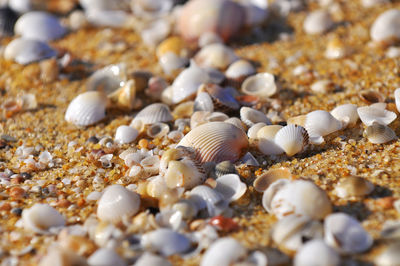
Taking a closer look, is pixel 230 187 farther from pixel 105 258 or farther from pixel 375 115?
pixel 375 115

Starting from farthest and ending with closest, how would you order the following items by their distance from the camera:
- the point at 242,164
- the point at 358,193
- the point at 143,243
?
the point at 242,164 → the point at 358,193 → the point at 143,243

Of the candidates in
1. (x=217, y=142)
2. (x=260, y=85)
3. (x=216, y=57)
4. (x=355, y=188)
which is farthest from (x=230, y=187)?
(x=216, y=57)

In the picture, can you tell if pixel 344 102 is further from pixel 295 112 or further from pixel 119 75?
pixel 119 75

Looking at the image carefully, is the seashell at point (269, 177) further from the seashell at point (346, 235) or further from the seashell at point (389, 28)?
the seashell at point (389, 28)

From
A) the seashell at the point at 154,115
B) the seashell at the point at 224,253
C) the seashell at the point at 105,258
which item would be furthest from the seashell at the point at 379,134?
the seashell at the point at 105,258

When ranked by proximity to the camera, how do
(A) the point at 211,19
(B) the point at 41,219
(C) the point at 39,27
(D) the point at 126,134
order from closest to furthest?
1. (B) the point at 41,219
2. (D) the point at 126,134
3. (A) the point at 211,19
4. (C) the point at 39,27

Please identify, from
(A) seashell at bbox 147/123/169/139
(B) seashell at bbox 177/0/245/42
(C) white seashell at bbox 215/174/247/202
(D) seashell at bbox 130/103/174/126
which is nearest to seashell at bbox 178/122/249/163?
(C) white seashell at bbox 215/174/247/202

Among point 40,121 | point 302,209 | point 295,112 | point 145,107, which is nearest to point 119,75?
point 145,107
